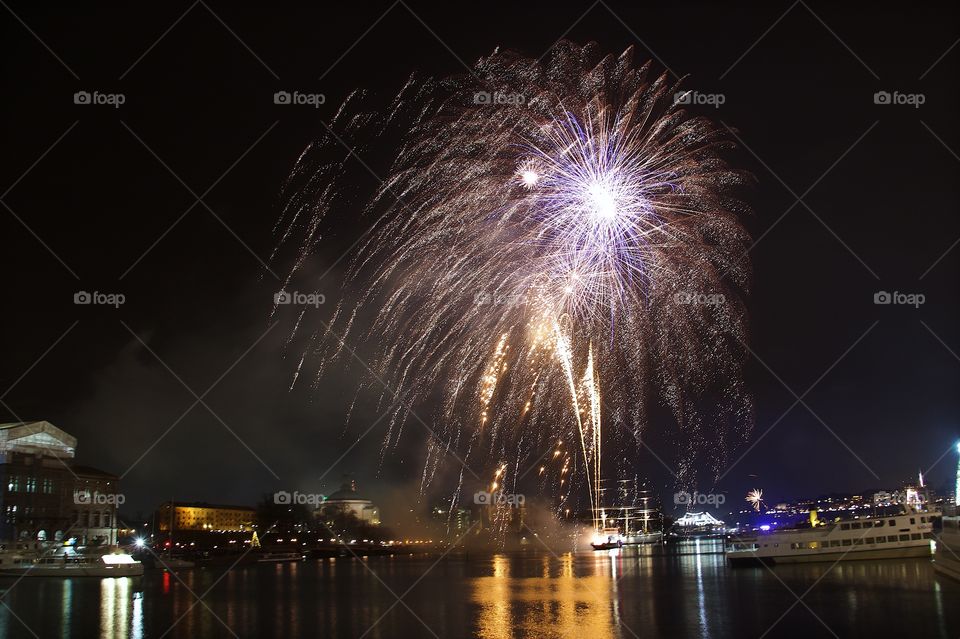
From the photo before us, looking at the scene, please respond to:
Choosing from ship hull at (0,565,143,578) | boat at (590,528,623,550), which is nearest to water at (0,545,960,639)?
ship hull at (0,565,143,578)

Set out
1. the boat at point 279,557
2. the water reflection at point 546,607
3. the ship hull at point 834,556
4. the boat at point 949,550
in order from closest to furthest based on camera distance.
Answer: the water reflection at point 546,607 < the boat at point 949,550 < the ship hull at point 834,556 < the boat at point 279,557

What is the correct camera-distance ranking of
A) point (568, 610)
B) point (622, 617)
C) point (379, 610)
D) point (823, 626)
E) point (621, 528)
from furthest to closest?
point (621, 528)
point (379, 610)
point (568, 610)
point (622, 617)
point (823, 626)

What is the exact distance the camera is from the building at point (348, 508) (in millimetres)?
131000

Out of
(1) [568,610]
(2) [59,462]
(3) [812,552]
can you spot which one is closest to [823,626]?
(1) [568,610]

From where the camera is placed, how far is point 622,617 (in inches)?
968

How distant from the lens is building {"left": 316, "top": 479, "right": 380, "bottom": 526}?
13100cm

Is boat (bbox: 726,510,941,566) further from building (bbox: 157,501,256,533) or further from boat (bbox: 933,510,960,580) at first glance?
building (bbox: 157,501,256,533)

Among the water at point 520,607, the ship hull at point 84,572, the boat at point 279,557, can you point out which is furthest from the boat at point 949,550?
the boat at point 279,557

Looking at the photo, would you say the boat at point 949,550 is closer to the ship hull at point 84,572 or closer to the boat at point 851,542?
the boat at point 851,542

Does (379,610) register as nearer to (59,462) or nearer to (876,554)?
(876,554)

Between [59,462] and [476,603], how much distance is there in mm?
64961

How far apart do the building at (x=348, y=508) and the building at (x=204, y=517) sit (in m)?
12.4

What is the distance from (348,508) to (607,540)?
44.5 m

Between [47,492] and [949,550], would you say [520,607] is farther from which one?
[47,492]
